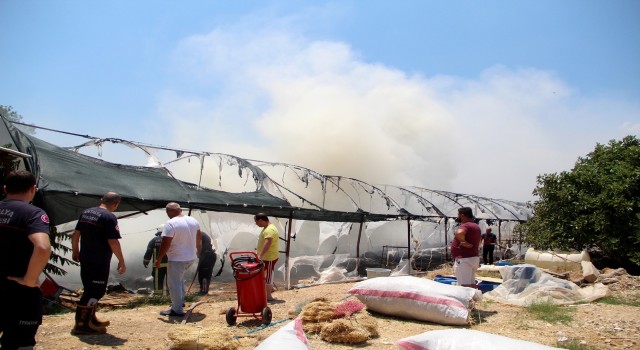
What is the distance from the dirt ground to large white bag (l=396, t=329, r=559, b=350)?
3.32ft

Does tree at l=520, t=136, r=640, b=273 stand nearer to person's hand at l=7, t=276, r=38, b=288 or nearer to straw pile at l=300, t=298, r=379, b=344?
straw pile at l=300, t=298, r=379, b=344

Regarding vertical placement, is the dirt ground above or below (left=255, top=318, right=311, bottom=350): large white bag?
below

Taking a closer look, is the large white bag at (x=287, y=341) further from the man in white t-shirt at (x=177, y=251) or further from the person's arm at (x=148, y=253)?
the person's arm at (x=148, y=253)

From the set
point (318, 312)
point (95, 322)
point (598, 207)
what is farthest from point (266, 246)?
point (598, 207)

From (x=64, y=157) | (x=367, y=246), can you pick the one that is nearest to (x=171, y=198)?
(x=64, y=157)

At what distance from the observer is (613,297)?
756 centimetres

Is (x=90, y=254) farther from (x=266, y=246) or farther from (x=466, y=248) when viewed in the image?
(x=466, y=248)

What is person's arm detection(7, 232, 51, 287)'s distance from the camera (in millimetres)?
→ 2611

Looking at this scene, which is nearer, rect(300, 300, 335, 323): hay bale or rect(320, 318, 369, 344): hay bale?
rect(320, 318, 369, 344): hay bale

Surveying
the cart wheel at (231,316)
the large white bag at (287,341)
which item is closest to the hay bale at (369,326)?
the cart wheel at (231,316)

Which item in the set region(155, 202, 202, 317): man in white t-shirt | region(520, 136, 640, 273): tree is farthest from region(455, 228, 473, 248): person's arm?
region(520, 136, 640, 273): tree

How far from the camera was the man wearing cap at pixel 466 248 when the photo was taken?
6.10 m

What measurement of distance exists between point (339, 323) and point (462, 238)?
2.37 meters

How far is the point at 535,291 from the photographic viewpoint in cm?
727
